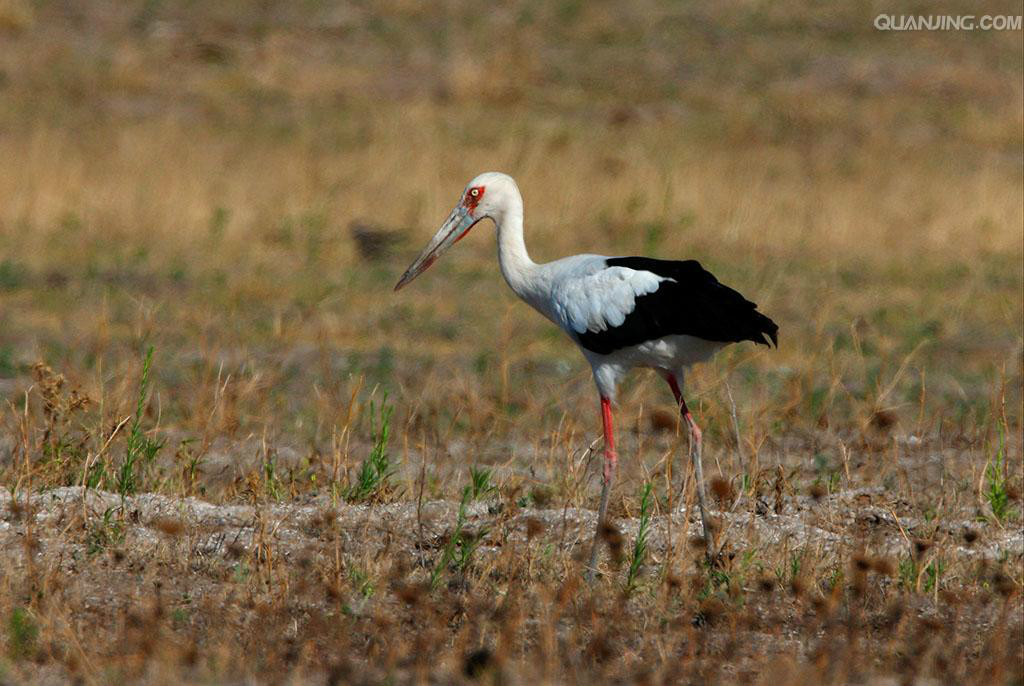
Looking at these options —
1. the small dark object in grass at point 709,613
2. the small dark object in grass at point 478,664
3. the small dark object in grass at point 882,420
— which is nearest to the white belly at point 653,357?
the small dark object in grass at point 882,420

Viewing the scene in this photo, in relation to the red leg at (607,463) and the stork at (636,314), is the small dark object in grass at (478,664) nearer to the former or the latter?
the stork at (636,314)

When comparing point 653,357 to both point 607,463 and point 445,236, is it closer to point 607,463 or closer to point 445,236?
point 607,463

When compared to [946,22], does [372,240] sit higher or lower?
lower

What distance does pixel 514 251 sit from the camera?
663cm

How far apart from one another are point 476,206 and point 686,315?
1.40m

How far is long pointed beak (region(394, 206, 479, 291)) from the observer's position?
22.8 ft

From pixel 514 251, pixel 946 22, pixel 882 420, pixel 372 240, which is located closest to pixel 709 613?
pixel 882 420

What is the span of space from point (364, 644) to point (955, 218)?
10.9m

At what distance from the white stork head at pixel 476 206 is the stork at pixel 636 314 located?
0.58 ft

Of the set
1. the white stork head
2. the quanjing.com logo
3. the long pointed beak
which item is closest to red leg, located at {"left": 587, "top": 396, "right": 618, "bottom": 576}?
the white stork head

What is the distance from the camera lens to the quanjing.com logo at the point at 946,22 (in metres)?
22.8

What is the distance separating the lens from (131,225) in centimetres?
1335

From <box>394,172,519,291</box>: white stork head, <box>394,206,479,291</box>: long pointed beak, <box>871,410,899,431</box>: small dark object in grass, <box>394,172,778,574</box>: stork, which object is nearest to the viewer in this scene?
<box>394,172,778,574</box>: stork

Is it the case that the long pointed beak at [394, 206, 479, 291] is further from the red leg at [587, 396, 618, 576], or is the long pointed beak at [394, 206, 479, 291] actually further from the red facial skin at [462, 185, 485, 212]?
the red leg at [587, 396, 618, 576]
